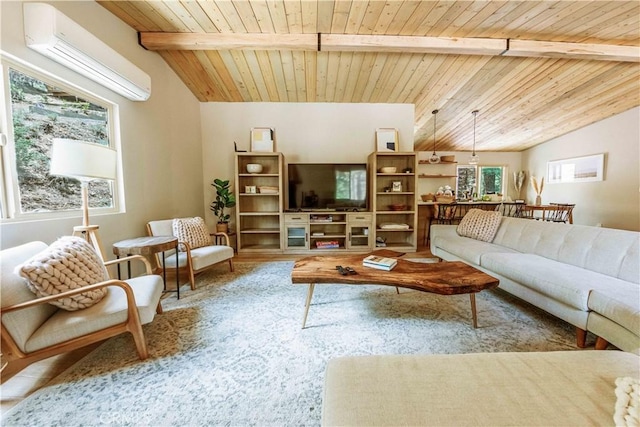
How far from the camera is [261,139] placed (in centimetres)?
423

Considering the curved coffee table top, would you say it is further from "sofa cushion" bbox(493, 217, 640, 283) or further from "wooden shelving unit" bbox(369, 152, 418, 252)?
"wooden shelving unit" bbox(369, 152, 418, 252)

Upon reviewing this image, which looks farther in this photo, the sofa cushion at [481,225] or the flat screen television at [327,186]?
the flat screen television at [327,186]

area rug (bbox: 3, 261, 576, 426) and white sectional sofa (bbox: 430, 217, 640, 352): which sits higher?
white sectional sofa (bbox: 430, 217, 640, 352)

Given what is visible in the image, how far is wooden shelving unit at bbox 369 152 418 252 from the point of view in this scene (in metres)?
4.16

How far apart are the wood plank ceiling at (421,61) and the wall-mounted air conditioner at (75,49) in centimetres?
66

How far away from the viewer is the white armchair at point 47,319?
125 cm

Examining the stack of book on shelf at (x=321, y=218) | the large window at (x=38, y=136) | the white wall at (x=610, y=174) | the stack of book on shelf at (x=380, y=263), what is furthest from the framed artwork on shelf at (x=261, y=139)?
the white wall at (x=610, y=174)

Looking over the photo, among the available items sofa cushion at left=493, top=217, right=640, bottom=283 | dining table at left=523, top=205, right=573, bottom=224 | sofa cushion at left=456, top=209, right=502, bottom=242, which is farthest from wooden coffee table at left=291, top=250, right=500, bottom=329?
dining table at left=523, top=205, right=573, bottom=224

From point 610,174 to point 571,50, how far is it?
11.3 feet

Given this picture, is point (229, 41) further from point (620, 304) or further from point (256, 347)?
point (620, 304)

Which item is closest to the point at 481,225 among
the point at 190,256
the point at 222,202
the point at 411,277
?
the point at 411,277

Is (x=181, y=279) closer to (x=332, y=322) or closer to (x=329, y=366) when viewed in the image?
(x=332, y=322)

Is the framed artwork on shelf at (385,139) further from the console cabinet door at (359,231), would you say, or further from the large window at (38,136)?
the large window at (38,136)

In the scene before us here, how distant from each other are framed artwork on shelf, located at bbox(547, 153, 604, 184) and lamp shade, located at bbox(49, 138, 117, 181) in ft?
26.6
